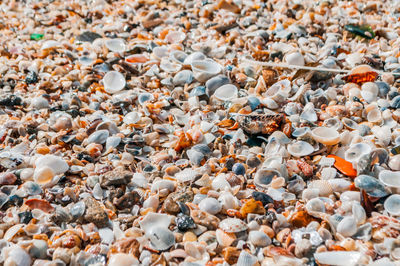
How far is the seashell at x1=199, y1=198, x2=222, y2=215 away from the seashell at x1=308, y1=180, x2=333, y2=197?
48cm

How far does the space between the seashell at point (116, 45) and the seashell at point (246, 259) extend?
2159mm

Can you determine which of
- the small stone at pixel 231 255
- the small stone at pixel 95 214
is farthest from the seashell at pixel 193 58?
the small stone at pixel 231 255

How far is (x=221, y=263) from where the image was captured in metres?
1.75

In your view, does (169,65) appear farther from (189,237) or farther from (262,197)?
(189,237)

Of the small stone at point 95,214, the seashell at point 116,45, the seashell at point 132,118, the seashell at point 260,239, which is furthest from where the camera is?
the seashell at point 116,45

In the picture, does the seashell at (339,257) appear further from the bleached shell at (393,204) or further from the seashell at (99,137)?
the seashell at (99,137)

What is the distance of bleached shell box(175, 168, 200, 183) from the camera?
216 centimetres

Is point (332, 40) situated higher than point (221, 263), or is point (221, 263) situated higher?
point (332, 40)

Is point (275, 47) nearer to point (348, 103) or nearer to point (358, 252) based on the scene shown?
point (348, 103)

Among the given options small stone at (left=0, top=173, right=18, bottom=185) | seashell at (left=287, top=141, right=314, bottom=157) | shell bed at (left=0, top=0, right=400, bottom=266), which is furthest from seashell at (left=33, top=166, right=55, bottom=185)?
seashell at (left=287, top=141, right=314, bottom=157)

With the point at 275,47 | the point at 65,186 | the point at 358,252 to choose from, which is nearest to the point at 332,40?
the point at 275,47

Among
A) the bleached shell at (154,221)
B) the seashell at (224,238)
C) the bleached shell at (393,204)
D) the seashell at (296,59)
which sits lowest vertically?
the seashell at (224,238)

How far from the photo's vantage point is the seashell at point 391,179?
1988 mm

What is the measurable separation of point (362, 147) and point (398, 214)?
0.45 meters
